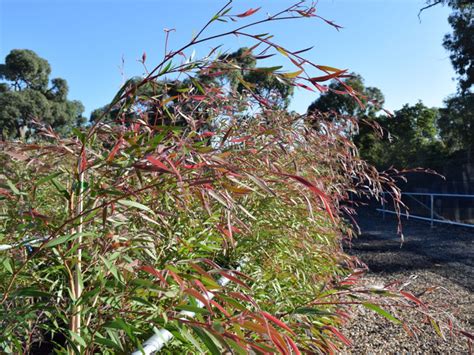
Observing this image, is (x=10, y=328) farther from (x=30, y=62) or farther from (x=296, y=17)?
(x=30, y=62)

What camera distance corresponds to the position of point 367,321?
295 centimetres

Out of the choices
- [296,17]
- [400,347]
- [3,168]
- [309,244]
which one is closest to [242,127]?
[309,244]

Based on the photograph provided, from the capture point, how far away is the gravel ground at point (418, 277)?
2578 millimetres

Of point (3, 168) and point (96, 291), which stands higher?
point (3, 168)

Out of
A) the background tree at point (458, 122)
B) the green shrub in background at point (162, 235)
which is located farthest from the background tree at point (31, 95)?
the green shrub in background at point (162, 235)

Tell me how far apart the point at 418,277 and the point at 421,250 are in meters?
1.72

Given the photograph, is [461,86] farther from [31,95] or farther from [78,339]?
[31,95]

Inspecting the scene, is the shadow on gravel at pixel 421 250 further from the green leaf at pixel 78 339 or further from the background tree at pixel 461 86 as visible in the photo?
the background tree at pixel 461 86

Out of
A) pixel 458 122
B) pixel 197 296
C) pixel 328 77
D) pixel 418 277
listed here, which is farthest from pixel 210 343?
pixel 458 122

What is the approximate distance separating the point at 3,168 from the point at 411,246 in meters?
5.93

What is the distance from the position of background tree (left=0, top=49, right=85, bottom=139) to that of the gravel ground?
18380 millimetres

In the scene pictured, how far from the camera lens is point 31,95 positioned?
23.0 m

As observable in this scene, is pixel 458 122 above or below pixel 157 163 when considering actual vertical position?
above

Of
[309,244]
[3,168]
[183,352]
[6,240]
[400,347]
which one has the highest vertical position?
[3,168]
